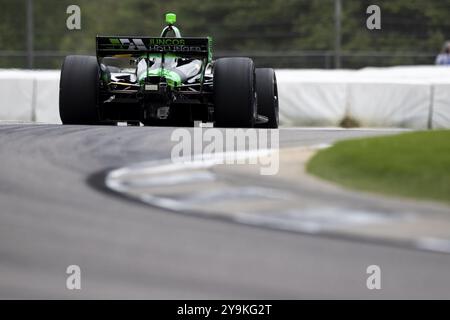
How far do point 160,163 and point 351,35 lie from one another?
18339mm

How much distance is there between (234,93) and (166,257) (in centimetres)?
647

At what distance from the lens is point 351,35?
2659 cm

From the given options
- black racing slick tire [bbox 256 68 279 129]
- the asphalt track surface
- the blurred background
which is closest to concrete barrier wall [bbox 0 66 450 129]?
black racing slick tire [bbox 256 68 279 129]

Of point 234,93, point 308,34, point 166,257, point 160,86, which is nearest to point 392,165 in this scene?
point 166,257

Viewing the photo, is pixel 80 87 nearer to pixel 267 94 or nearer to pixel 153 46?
pixel 153 46

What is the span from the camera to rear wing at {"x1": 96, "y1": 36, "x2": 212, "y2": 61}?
12.1 m

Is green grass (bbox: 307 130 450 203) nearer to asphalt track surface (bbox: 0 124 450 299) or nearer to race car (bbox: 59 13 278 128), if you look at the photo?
asphalt track surface (bbox: 0 124 450 299)

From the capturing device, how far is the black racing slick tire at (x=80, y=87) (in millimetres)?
12391

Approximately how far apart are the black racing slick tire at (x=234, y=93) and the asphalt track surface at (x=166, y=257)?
4.43m

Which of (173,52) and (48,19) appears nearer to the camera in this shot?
(173,52)

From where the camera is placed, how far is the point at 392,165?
26.7 ft

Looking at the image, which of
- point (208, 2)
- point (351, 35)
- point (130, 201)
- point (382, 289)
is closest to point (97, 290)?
point (382, 289)

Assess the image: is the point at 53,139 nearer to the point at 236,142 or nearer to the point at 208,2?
the point at 236,142
